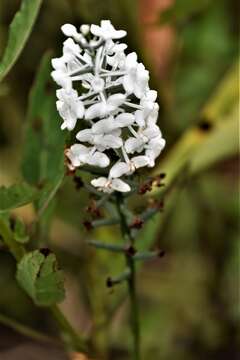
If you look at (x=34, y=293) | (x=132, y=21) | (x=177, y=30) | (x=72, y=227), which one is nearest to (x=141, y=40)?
(x=132, y=21)

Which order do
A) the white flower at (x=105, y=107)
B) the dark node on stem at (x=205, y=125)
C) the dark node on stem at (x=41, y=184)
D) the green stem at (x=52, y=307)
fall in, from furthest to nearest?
the dark node on stem at (x=205, y=125)
the dark node on stem at (x=41, y=184)
the green stem at (x=52, y=307)
the white flower at (x=105, y=107)

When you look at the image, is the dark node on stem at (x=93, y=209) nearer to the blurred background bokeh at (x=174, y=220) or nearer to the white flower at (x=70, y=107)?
the white flower at (x=70, y=107)

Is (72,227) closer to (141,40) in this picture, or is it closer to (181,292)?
(181,292)

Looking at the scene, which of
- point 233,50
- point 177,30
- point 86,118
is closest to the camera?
point 86,118

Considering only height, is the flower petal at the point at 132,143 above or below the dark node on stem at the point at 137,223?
above

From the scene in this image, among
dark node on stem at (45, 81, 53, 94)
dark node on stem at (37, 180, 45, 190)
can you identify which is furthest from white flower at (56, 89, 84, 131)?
dark node on stem at (45, 81, 53, 94)

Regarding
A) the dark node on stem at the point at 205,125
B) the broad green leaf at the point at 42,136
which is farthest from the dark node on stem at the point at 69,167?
the dark node on stem at the point at 205,125

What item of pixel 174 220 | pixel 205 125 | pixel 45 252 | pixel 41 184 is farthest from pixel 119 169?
pixel 174 220
